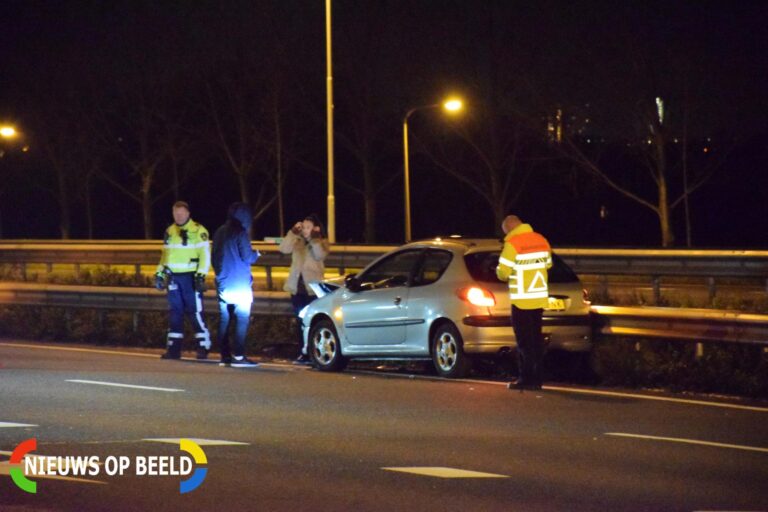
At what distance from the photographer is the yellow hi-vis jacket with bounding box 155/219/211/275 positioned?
55.0 feet

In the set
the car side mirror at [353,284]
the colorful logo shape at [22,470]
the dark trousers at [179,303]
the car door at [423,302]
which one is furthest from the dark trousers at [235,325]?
the colorful logo shape at [22,470]

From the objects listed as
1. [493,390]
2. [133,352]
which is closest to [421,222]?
[133,352]

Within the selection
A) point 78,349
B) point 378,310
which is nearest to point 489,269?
point 378,310

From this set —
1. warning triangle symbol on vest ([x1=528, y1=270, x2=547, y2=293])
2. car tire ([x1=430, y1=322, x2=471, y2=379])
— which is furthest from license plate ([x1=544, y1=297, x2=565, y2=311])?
car tire ([x1=430, y1=322, x2=471, y2=379])

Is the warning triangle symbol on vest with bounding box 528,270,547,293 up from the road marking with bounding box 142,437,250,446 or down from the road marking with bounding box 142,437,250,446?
up

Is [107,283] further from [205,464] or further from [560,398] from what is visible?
[205,464]

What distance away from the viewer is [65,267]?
39.4 meters

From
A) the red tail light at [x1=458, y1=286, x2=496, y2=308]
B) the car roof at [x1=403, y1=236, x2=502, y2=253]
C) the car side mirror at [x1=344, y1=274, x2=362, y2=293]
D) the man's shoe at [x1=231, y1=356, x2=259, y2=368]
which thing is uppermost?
the car roof at [x1=403, y1=236, x2=502, y2=253]

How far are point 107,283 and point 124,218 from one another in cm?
5244

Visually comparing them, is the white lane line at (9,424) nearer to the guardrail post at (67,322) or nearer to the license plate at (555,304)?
the license plate at (555,304)

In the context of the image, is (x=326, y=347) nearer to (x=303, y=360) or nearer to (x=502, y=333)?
(x=303, y=360)

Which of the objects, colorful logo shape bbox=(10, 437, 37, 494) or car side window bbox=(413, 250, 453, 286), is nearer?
colorful logo shape bbox=(10, 437, 37, 494)

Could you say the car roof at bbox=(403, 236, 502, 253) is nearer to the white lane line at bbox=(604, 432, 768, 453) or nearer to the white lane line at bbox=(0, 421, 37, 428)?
the white lane line at bbox=(604, 432, 768, 453)

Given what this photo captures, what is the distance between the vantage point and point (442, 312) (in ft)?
46.7
